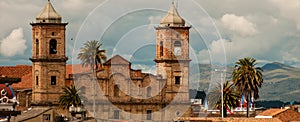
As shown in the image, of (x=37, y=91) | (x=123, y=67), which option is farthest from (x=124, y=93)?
(x=37, y=91)

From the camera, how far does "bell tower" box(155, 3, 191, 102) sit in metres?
140

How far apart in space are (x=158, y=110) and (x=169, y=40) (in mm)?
10158

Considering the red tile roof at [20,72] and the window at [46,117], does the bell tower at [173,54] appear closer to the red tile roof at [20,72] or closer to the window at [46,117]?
the red tile roof at [20,72]

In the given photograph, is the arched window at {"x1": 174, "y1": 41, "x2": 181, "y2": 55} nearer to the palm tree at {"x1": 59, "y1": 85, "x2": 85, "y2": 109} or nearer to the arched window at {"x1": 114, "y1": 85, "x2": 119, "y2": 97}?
the arched window at {"x1": 114, "y1": 85, "x2": 119, "y2": 97}

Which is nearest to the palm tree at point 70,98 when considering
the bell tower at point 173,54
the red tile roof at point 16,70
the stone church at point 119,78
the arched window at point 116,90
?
the stone church at point 119,78

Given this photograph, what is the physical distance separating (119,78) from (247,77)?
1892cm

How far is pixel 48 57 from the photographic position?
134m

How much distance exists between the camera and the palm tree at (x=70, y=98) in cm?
13125

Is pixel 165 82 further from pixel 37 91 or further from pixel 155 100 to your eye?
pixel 37 91

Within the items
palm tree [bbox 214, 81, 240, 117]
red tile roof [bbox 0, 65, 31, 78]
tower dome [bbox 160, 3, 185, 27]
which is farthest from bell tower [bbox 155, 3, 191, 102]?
red tile roof [bbox 0, 65, 31, 78]

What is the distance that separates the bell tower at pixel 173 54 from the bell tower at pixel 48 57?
15.4 metres

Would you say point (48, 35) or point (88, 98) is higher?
point (48, 35)

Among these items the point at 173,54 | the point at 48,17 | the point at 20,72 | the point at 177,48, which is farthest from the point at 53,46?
the point at 20,72

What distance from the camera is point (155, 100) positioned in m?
140
